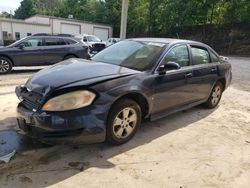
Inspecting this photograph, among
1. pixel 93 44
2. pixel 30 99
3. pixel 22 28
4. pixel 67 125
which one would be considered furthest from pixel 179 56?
pixel 22 28

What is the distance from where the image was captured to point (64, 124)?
144 inches

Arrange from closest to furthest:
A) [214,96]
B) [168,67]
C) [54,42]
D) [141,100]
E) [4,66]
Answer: [141,100], [168,67], [214,96], [4,66], [54,42]

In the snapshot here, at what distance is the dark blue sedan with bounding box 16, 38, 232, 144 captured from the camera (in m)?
3.74

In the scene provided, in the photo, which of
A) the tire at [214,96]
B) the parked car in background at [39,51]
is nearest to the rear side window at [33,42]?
the parked car in background at [39,51]

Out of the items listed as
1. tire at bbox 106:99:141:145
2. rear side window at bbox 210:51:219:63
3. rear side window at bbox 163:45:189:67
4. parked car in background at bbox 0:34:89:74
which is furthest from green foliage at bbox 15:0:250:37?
tire at bbox 106:99:141:145

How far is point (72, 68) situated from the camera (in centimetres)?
450

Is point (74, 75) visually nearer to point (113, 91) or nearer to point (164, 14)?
point (113, 91)

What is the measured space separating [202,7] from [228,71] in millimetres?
28636

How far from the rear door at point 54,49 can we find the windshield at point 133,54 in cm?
694

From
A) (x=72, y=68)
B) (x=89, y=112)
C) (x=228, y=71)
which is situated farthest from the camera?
(x=228, y=71)

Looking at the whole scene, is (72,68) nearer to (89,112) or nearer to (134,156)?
(89,112)

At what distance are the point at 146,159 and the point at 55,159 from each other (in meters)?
1.20

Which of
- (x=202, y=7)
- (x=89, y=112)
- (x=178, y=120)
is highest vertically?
(x=202, y=7)

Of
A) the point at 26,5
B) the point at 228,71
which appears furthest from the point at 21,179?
the point at 26,5
